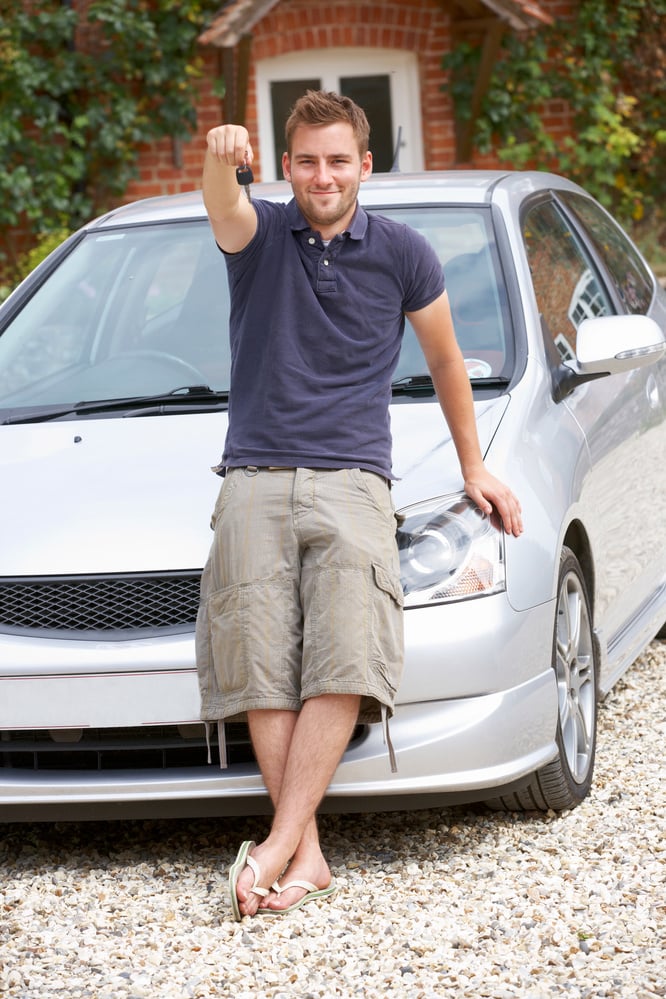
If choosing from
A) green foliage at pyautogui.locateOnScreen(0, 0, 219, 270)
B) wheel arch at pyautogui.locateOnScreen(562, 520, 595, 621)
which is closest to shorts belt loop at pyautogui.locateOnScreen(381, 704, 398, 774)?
wheel arch at pyautogui.locateOnScreen(562, 520, 595, 621)

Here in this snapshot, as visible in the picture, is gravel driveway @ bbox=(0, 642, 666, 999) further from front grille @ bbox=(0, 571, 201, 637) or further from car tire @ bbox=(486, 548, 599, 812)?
front grille @ bbox=(0, 571, 201, 637)

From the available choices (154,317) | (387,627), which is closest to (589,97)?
(154,317)

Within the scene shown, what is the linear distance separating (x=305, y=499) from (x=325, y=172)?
2.36ft

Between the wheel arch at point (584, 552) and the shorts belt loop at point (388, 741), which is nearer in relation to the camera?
the shorts belt loop at point (388, 741)

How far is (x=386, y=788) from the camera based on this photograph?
11.2 feet

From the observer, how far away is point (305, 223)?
3.36 m

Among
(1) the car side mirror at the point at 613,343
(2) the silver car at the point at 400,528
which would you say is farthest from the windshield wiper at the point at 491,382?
(1) the car side mirror at the point at 613,343

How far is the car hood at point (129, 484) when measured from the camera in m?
3.52

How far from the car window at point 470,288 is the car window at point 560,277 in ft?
0.41

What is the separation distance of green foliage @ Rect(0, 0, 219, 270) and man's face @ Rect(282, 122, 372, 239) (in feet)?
30.0

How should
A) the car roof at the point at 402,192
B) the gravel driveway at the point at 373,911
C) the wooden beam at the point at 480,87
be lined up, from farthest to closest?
the wooden beam at the point at 480,87 → the car roof at the point at 402,192 → the gravel driveway at the point at 373,911

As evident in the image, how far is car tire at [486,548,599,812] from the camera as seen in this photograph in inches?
149

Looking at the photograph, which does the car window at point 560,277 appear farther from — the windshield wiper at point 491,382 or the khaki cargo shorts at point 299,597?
the khaki cargo shorts at point 299,597

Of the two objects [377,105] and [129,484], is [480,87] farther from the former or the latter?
[129,484]
